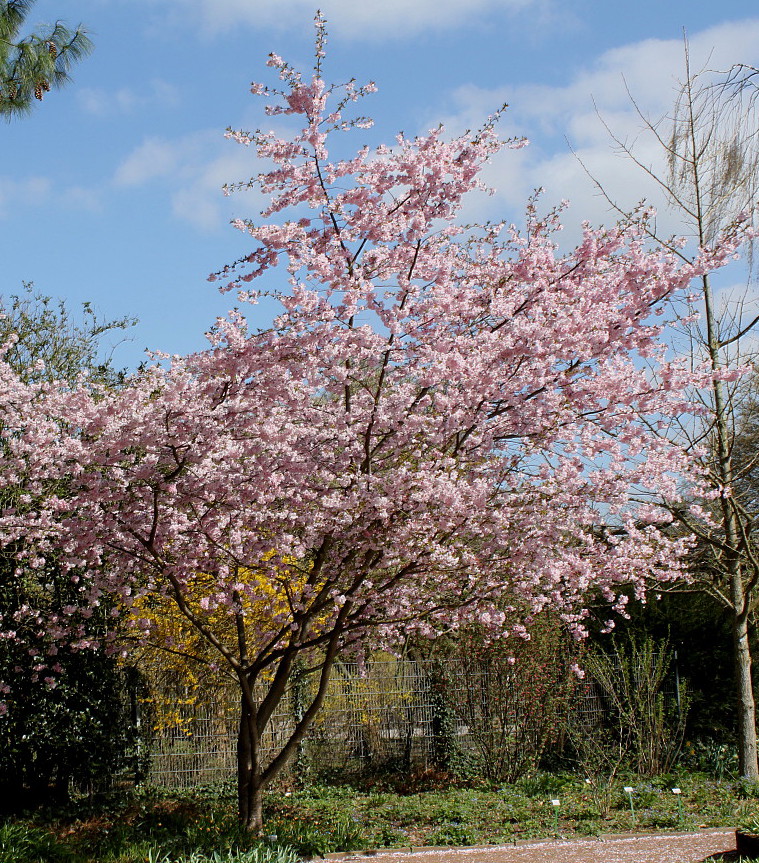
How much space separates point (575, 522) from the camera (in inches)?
235

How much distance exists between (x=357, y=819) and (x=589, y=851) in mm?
1985

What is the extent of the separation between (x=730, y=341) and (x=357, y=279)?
4988 millimetres

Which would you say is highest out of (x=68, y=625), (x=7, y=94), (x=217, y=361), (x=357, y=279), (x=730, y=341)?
(x=7, y=94)

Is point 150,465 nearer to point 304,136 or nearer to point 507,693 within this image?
point 304,136

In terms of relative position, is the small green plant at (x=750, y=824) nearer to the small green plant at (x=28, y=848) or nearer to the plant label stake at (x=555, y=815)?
the plant label stake at (x=555, y=815)

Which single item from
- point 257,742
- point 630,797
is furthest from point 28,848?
point 630,797

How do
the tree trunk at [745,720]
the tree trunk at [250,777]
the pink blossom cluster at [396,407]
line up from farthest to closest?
the tree trunk at [745,720], the tree trunk at [250,777], the pink blossom cluster at [396,407]

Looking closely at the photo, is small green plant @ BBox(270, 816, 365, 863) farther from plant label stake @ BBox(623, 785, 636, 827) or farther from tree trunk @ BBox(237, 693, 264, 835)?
plant label stake @ BBox(623, 785, 636, 827)

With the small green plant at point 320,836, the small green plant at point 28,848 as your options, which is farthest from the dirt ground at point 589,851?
the small green plant at point 28,848

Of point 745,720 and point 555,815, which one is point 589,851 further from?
point 745,720

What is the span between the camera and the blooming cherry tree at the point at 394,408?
5.31 m

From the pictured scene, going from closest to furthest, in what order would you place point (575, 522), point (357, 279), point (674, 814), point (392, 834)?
point (357, 279)
point (575, 522)
point (392, 834)
point (674, 814)

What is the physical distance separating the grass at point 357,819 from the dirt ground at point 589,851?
19 cm

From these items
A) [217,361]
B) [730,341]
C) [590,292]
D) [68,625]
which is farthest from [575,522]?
[68,625]
